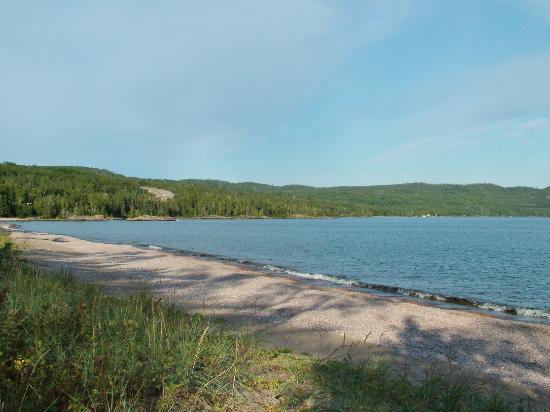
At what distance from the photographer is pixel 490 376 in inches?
413

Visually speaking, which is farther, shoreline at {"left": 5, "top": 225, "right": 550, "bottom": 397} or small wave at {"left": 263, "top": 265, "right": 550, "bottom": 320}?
small wave at {"left": 263, "top": 265, "right": 550, "bottom": 320}

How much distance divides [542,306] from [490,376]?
1439 cm

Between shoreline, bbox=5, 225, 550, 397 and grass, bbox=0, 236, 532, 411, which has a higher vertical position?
grass, bbox=0, 236, 532, 411

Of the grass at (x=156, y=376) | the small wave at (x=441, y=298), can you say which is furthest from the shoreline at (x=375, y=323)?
the small wave at (x=441, y=298)

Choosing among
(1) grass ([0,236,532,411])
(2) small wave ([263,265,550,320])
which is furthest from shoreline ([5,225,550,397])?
(2) small wave ([263,265,550,320])

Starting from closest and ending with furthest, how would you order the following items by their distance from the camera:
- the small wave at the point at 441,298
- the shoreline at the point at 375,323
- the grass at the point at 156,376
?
the grass at the point at 156,376
the shoreline at the point at 375,323
the small wave at the point at 441,298

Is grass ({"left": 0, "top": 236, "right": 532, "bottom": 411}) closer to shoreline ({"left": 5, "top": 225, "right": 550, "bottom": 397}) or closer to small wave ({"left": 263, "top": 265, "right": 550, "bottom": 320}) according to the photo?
shoreline ({"left": 5, "top": 225, "right": 550, "bottom": 397})

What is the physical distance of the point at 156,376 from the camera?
221 inches

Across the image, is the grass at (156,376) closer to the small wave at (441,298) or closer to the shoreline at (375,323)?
the shoreline at (375,323)

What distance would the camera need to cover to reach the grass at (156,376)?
4918 millimetres

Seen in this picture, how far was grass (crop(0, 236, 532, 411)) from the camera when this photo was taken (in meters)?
4.92

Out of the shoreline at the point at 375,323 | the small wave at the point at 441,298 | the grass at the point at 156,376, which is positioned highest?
the grass at the point at 156,376

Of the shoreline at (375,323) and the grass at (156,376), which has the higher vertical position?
the grass at (156,376)

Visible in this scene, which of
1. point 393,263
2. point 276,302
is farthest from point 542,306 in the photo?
point 393,263
